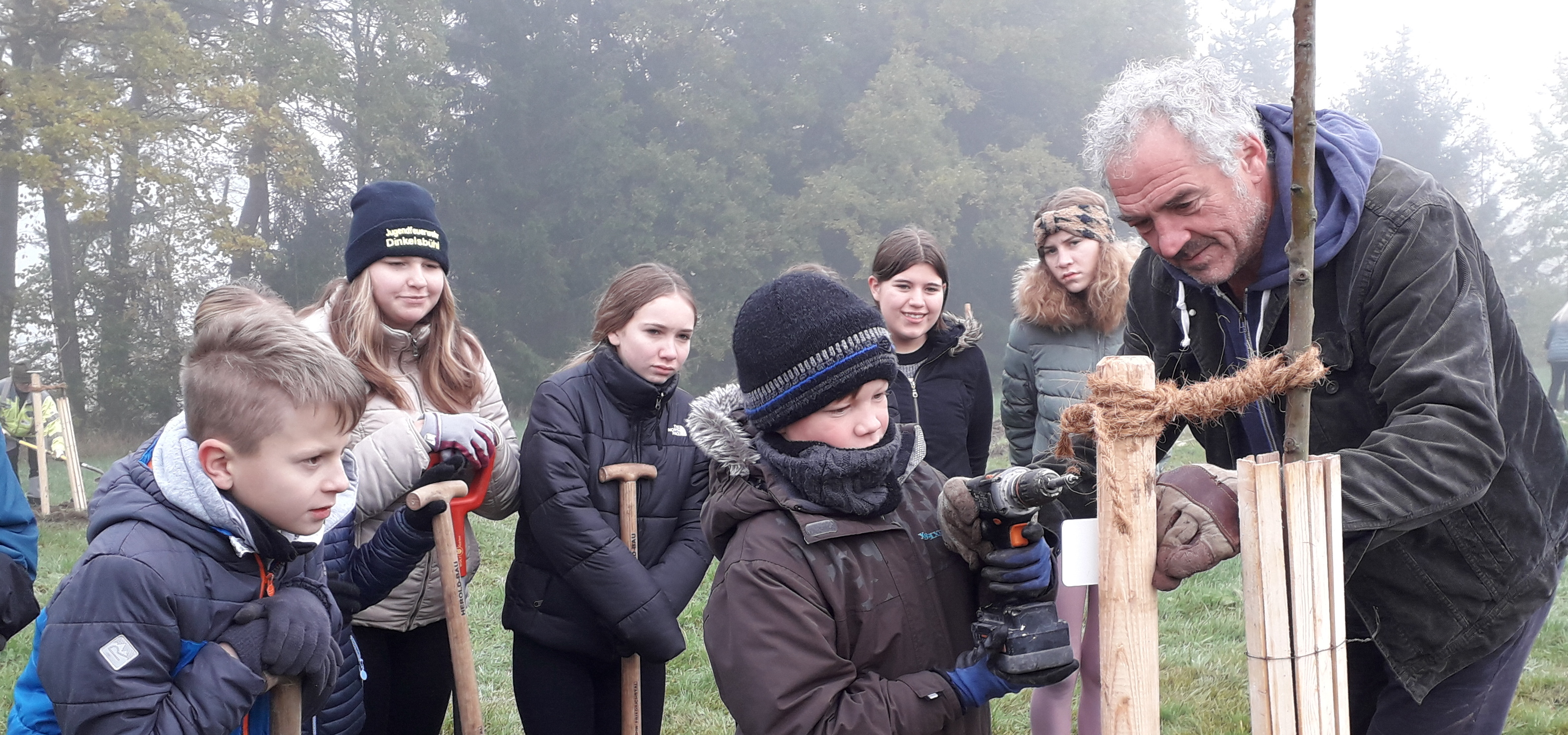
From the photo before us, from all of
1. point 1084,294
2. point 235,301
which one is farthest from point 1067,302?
point 235,301

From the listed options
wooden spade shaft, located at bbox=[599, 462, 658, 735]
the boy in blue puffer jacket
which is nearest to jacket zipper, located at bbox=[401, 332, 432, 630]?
wooden spade shaft, located at bbox=[599, 462, 658, 735]

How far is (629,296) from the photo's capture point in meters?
3.73

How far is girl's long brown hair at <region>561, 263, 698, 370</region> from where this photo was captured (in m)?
3.72

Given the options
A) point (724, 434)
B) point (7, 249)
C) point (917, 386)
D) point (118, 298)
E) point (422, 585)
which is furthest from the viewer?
point (118, 298)

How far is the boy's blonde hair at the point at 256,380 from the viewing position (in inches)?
86.1

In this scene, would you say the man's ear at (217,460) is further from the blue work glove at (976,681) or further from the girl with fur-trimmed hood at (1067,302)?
the girl with fur-trimmed hood at (1067,302)

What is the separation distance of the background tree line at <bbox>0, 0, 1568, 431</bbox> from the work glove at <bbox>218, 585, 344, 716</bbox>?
20033 millimetres

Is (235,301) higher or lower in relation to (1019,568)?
higher

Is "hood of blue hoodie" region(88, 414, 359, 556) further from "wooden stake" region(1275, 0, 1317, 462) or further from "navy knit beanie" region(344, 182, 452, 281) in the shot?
"wooden stake" region(1275, 0, 1317, 462)

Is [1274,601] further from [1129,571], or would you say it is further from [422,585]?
[422,585]

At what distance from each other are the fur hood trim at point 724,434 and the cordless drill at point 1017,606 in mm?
544

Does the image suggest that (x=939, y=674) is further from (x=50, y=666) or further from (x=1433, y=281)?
(x=50, y=666)

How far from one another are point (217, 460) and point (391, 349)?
1347mm

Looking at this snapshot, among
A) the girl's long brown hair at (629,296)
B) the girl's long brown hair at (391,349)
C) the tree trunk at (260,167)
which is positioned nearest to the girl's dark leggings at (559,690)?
the girl's long brown hair at (391,349)
